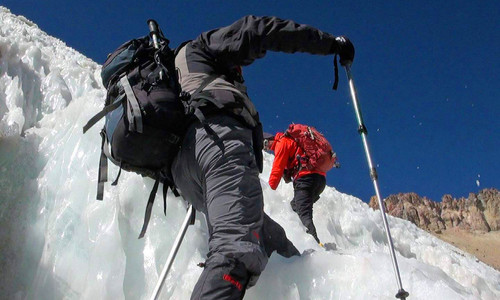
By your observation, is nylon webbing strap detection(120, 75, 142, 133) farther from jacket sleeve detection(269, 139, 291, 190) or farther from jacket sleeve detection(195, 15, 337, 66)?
jacket sleeve detection(269, 139, 291, 190)

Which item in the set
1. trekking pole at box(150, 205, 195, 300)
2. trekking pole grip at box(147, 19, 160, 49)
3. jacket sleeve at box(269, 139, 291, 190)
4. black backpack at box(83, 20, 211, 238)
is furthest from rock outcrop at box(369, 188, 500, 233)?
black backpack at box(83, 20, 211, 238)

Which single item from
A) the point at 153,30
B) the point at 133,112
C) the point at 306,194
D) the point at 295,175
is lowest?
the point at 133,112

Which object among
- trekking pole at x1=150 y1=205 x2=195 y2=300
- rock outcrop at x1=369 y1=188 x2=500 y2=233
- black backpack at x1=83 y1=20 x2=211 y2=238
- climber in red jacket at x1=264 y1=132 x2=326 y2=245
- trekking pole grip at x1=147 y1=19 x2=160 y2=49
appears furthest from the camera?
rock outcrop at x1=369 y1=188 x2=500 y2=233

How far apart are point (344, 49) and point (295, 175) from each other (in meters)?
3.31

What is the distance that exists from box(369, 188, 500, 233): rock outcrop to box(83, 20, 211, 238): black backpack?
102096 mm

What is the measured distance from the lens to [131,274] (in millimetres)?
4223

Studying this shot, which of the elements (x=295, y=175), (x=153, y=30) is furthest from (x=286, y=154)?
Result: (x=153, y=30)

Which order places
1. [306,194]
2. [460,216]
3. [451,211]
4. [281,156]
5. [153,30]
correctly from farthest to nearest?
[451,211], [460,216], [281,156], [306,194], [153,30]

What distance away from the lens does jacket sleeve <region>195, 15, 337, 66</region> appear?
3145mm

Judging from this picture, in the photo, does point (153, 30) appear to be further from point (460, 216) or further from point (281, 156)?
point (460, 216)

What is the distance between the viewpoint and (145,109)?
2883 millimetres

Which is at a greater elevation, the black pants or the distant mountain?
the distant mountain

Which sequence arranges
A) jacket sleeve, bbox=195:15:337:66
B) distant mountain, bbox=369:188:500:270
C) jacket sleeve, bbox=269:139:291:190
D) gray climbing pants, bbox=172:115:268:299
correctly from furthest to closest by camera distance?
1. distant mountain, bbox=369:188:500:270
2. jacket sleeve, bbox=269:139:291:190
3. jacket sleeve, bbox=195:15:337:66
4. gray climbing pants, bbox=172:115:268:299

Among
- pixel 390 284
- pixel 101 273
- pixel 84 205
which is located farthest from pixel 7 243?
pixel 390 284
